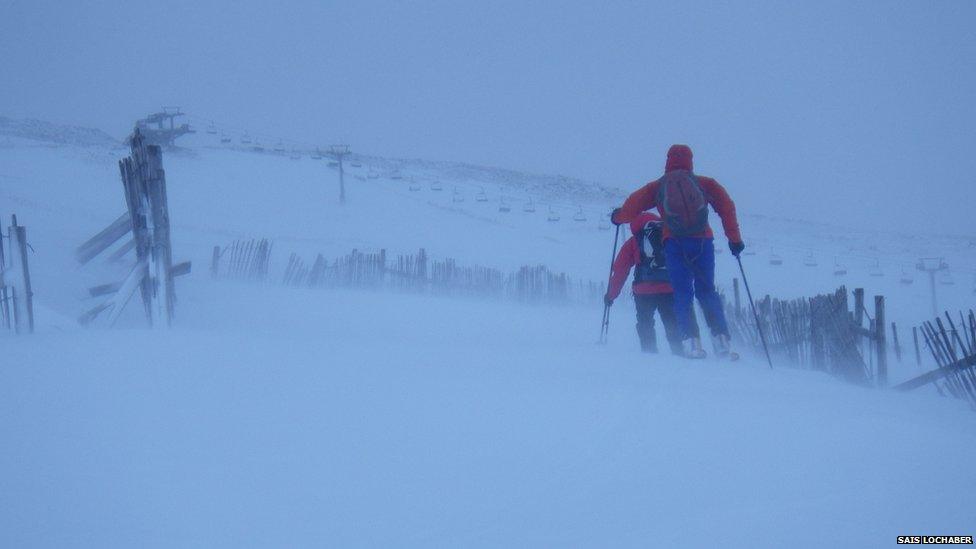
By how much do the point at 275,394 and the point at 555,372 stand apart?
1.39 m

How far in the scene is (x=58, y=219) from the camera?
14391 millimetres

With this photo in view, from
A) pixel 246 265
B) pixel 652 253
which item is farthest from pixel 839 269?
pixel 652 253

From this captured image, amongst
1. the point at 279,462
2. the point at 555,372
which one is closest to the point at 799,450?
the point at 555,372

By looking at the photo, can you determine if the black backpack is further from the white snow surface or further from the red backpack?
the white snow surface

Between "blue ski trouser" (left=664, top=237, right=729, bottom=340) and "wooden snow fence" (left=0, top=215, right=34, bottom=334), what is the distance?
15.5ft

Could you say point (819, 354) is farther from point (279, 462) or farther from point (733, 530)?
point (279, 462)

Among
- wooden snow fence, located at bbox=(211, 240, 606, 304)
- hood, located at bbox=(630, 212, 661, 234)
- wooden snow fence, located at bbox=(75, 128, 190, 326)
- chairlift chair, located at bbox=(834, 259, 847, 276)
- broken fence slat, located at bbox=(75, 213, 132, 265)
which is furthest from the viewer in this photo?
chairlift chair, located at bbox=(834, 259, 847, 276)

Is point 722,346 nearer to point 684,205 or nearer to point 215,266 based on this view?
point 684,205

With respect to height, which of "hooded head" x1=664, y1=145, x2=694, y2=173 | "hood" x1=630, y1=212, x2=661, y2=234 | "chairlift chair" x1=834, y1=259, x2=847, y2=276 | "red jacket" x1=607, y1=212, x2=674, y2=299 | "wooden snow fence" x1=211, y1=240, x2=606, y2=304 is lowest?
"chairlift chair" x1=834, y1=259, x2=847, y2=276

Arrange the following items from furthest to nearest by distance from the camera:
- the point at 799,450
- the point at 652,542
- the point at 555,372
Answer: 1. the point at 555,372
2. the point at 799,450
3. the point at 652,542

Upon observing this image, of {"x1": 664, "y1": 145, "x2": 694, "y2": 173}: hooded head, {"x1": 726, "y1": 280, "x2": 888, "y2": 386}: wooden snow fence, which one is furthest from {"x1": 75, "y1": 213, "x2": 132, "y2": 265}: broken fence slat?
{"x1": 726, "y1": 280, "x2": 888, "y2": 386}: wooden snow fence

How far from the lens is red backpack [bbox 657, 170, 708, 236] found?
4.71 meters

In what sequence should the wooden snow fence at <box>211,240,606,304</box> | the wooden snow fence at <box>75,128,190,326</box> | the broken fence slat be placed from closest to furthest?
1. the wooden snow fence at <box>75,128,190,326</box>
2. the broken fence slat
3. the wooden snow fence at <box>211,240,606,304</box>

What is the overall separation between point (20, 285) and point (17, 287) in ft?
0.15
